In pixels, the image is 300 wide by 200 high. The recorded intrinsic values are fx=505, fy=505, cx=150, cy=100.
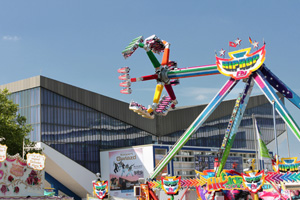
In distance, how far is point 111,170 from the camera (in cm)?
5903

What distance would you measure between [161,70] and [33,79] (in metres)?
27.1

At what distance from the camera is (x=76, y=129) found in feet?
191

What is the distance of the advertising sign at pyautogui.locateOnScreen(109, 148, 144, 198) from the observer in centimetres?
5681

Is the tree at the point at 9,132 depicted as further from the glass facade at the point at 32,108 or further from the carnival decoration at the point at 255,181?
the carnival decoration at the point at 255,181

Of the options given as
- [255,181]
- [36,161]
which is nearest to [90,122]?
[36,161]

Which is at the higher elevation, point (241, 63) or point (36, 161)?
point (241, 63)

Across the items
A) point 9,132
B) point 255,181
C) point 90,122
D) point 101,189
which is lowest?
point 101,189

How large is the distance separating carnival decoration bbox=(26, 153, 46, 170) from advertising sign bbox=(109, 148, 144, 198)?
1927 cm

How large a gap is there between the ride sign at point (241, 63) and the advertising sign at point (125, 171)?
1083 inches

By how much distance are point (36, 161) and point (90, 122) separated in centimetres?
2132

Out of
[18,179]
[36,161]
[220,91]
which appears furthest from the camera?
[36,161]

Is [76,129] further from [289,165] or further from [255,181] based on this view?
[255,181]

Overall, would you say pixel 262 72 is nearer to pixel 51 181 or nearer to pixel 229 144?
pixel 229 144

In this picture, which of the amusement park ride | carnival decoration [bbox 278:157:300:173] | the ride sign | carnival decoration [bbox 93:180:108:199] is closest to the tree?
carnival decoration [bbox 93:180:108:199]
